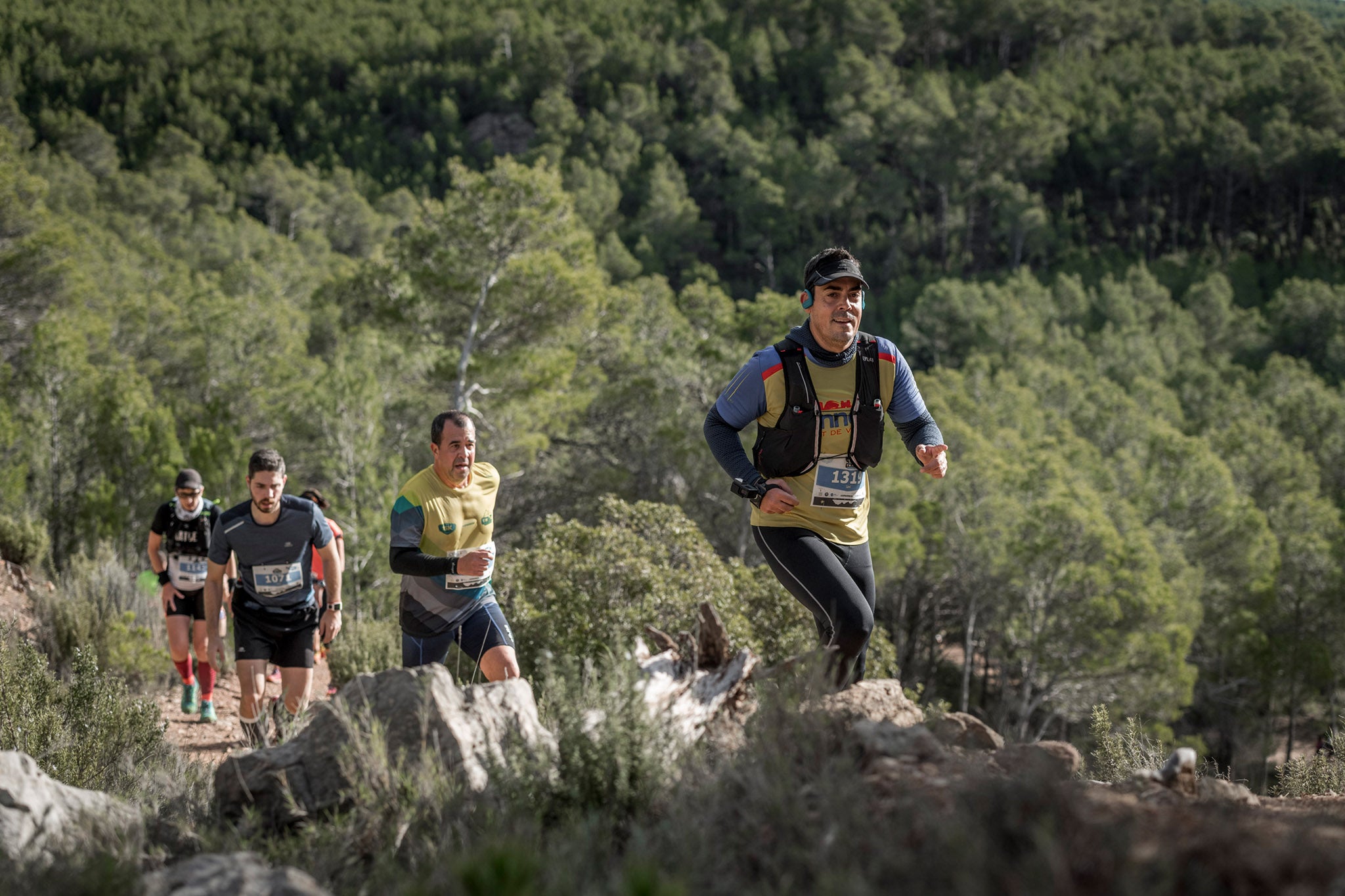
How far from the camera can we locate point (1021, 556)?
738 inches

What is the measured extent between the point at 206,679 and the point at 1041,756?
5571 mm

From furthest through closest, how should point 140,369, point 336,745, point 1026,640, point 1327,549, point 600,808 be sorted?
point 1327,549 → point 140,369 → point 1026,640 → point 336,745 → point 600,808

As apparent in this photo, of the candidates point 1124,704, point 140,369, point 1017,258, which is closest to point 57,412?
point 140,369

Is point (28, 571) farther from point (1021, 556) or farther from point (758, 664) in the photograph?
point (1021, 556)

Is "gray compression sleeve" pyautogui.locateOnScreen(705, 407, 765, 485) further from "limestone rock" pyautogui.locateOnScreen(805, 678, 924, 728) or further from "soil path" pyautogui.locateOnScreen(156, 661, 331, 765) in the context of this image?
"soil path" pyautogui.locateOnScreen(156, 661, 331, 765)

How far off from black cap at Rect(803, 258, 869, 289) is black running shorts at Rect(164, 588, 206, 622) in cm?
457

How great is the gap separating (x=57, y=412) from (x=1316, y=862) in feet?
50.0

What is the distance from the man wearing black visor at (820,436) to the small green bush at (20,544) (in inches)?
330

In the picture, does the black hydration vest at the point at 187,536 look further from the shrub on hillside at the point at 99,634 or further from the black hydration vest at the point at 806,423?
the black hydration vest at the point at 806,423

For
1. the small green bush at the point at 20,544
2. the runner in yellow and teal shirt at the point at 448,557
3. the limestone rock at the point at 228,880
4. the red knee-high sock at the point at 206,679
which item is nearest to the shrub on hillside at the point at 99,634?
the red knee-high sock at the point at 206,679

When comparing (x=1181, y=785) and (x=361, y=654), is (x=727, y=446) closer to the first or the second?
(x=1181, y=785)

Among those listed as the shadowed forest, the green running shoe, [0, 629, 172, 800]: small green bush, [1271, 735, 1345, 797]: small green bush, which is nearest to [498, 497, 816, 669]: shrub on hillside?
the shadowed forest

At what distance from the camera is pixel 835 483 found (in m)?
3.57

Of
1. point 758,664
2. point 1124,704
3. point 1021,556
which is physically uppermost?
point 758,664
